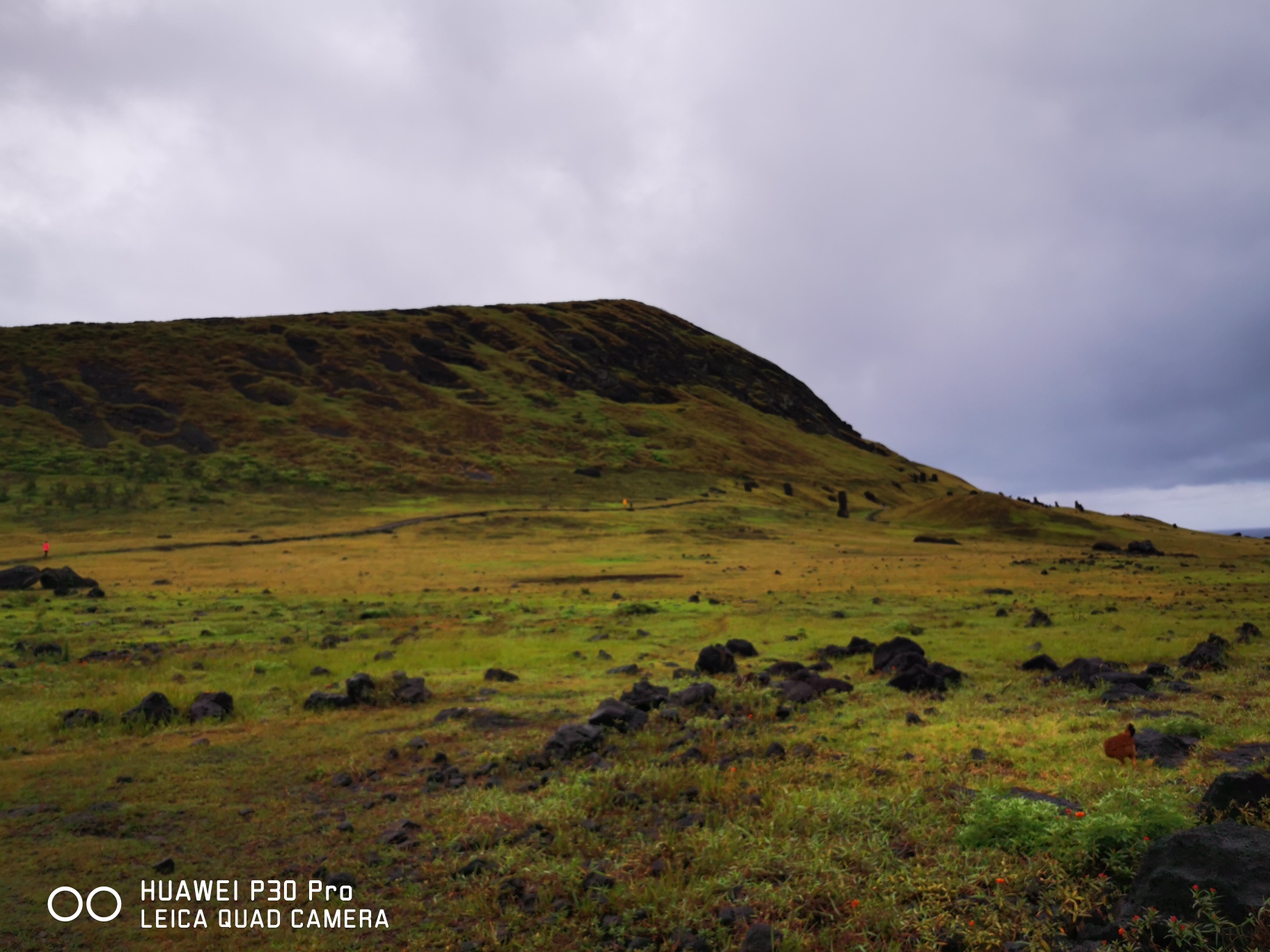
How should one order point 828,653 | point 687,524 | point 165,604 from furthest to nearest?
point 687,524, point 165,604, point 828,653

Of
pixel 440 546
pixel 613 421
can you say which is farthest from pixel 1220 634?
pixel 613 421

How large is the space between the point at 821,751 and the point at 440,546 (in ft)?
138

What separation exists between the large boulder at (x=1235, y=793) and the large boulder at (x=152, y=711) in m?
14.2

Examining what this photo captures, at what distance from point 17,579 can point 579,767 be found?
31.1 meters

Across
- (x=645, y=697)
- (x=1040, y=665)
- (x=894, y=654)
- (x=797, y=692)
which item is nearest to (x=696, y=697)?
(x=645, y=697)

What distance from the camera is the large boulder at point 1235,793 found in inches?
255

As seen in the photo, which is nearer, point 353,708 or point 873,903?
point 873,903

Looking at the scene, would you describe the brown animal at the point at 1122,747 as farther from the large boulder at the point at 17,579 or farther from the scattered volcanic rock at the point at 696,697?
the large boulder at the point at 17,579

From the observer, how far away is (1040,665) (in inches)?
594

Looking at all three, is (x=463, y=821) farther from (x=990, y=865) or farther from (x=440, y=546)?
(x=440, y=546)

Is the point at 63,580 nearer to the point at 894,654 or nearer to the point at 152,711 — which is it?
the point at 152,711

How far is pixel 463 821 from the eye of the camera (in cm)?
823

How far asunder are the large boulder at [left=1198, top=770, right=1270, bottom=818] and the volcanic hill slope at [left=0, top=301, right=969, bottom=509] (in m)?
73.8

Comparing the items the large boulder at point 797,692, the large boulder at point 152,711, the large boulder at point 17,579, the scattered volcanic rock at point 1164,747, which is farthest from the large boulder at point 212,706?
the large boulder at point 17,579
